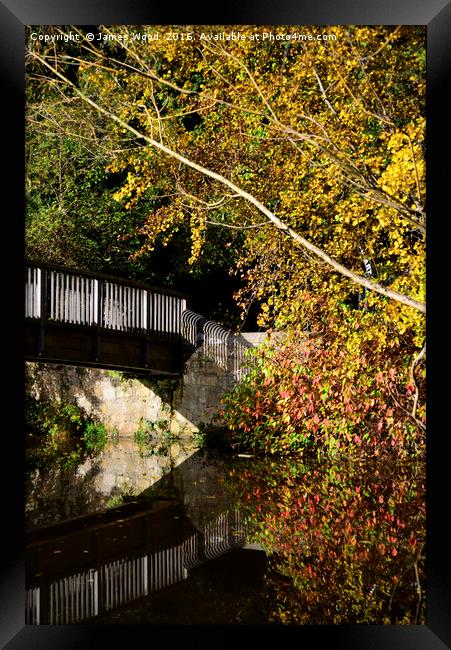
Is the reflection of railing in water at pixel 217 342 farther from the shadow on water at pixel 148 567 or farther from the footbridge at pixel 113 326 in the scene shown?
the shadow on water at pixel 148 567

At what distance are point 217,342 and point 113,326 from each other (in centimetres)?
202

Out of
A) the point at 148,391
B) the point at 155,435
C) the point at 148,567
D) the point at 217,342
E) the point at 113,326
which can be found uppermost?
the point at 113,326

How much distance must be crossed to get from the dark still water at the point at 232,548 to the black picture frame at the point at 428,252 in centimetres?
16

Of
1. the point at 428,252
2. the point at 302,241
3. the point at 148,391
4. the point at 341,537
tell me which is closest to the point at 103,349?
the point at 148,391

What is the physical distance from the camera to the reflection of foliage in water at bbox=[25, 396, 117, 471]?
1402 cm

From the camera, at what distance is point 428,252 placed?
4.54 metres

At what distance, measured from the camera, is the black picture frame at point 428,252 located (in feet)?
14.1

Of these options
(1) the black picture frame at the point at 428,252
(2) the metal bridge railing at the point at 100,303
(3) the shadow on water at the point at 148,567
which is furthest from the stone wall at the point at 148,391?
(1) the black picture frame at the point at 428,252

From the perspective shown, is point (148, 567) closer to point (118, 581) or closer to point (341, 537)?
point (118, 581)

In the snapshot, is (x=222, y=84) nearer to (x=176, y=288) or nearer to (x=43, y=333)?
(x=43, y=333)

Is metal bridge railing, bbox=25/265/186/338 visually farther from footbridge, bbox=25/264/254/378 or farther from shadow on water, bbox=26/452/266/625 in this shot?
shadow on water, bbox=26/452/266/625

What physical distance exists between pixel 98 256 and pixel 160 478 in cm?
570

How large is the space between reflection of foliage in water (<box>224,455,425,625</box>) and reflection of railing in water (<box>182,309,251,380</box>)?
12.1 ft

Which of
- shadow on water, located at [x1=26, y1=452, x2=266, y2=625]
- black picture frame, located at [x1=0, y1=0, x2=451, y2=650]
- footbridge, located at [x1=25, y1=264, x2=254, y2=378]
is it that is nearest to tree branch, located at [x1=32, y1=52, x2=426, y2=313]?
black picture frame, located at [x1=0, y1=0, x2=451, y2=650]
